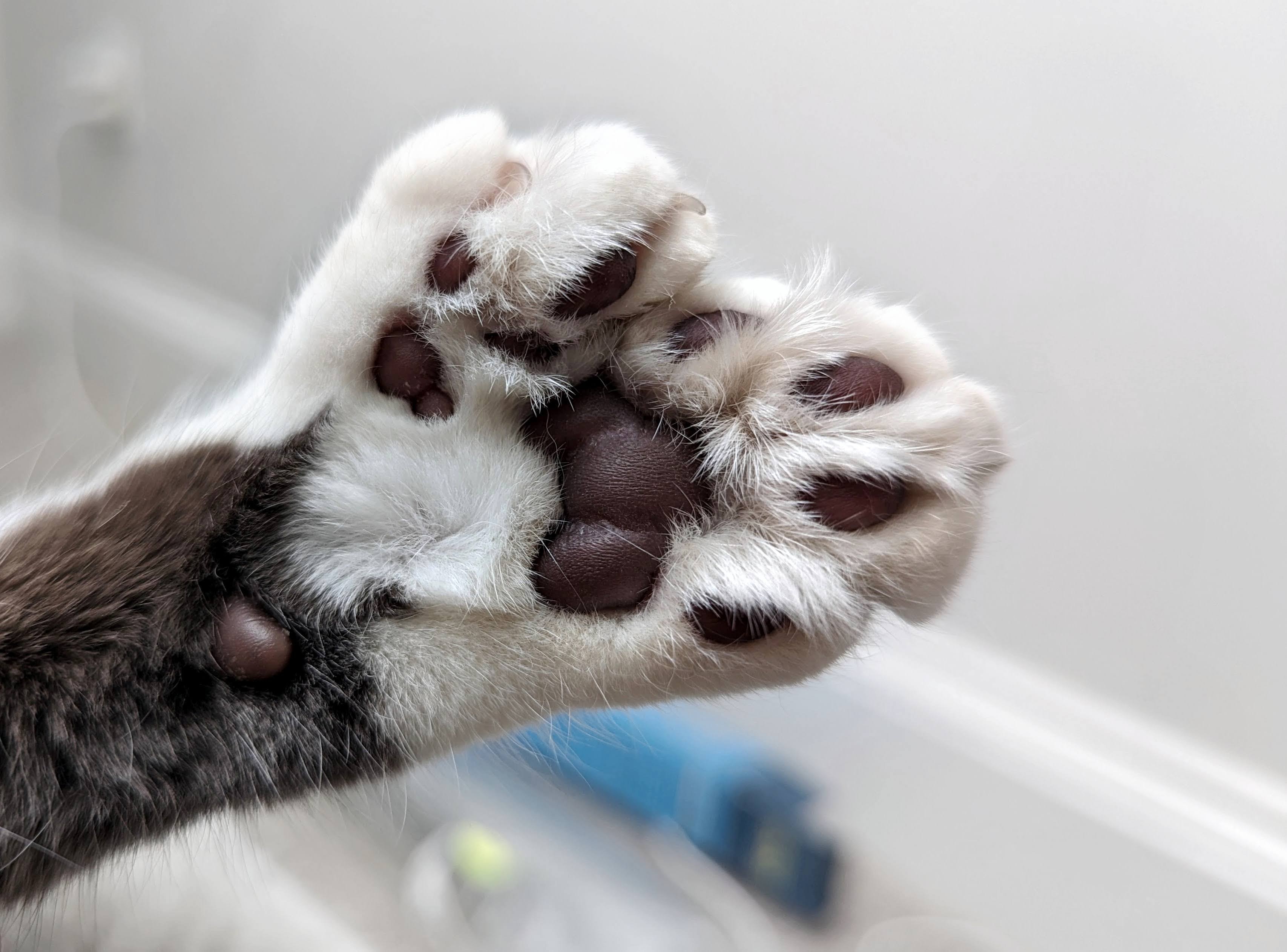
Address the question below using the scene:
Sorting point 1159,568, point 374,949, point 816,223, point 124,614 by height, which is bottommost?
point 374,949

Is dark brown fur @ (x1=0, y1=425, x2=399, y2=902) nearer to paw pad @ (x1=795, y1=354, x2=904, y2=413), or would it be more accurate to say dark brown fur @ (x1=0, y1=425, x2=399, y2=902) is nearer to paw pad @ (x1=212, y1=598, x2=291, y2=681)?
paw pad @ (x1=212, y1=598, x2=291, y2=681)

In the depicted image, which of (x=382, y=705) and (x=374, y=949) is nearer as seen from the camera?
(x=382, y=705)

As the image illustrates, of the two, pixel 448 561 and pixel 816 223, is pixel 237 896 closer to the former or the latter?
pixel 448 561

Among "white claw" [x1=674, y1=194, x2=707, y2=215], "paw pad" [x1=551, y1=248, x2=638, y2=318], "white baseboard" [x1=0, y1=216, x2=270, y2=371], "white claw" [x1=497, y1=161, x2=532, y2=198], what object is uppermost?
"white claw" [x1=674, y1=194, x2=707, y2=215]

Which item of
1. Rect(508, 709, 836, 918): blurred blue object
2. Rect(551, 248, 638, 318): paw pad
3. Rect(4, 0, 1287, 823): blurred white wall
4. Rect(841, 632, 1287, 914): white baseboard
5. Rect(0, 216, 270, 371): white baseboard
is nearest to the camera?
Rect(551, 248, 638, 318): paw pad

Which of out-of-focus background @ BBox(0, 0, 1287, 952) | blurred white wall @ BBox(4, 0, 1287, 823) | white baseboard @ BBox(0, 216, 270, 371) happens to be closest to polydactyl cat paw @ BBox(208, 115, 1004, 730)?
out-of-focus background @ BBox(0, 0, 1287, 952)

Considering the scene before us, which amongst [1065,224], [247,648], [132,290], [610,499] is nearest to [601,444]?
[610,499]

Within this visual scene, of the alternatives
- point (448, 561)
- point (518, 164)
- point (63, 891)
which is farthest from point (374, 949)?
point (518, 164)

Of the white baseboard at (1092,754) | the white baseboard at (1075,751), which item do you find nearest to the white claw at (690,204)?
the white baseboard at (1075,751)
